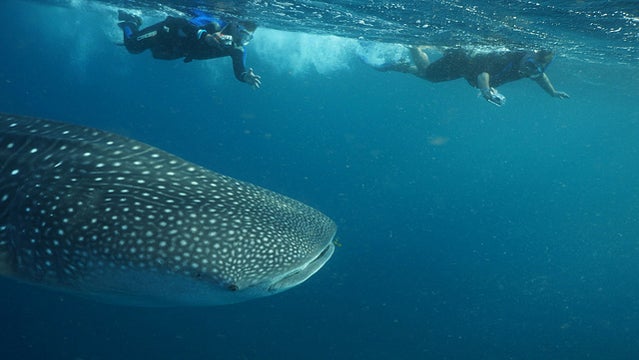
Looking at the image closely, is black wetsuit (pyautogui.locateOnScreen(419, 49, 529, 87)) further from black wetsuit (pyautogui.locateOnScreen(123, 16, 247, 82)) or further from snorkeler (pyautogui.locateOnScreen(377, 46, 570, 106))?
black wetsuit (pyautogui.locateOnScreen(123, 16, 247, 82))

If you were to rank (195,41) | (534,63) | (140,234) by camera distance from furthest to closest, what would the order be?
(534,63), (195,41), (140,234)

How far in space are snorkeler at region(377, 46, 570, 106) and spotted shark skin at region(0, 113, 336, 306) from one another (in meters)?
8.89

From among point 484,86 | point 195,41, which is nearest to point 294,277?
point 195,41

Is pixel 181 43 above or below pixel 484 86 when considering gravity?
above

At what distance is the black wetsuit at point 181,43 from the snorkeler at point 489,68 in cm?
683

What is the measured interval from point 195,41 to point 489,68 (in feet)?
29.6

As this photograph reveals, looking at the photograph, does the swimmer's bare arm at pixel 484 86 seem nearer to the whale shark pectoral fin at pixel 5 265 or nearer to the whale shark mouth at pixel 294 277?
the whale shark mouth at pixel 294 277

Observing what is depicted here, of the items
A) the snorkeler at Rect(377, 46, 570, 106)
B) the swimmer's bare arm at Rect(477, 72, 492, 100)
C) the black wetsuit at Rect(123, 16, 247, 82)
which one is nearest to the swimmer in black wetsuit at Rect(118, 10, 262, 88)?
the black wetsuit at Rect(123, 16, 247, 82)

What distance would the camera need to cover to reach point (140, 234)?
3.31 m

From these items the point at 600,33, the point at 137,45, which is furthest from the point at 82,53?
the point at 600,33

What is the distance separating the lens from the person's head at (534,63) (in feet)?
39.3

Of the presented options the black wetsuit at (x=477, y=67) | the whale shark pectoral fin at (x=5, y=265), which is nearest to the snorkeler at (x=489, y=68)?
the black wetsuit at (x=477, y=67)

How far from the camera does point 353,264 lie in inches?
653

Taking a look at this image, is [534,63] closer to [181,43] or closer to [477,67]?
[477,67]
